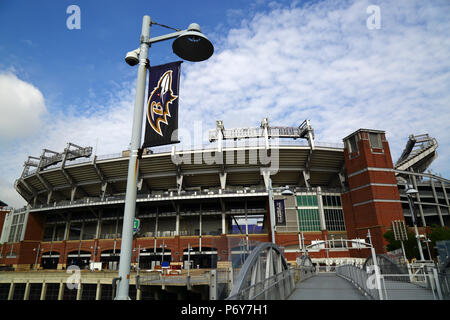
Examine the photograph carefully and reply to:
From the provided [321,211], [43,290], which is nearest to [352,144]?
[321,211]

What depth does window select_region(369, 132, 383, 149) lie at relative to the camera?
141ft

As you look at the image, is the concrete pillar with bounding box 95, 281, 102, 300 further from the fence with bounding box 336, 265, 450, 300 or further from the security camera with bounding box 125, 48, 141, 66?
the security camera with bounding box 125, 48, 141, 66

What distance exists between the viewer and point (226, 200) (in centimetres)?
4691

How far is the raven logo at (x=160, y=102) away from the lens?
585 centimetres

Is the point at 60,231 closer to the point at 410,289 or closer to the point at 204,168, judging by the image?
the point at 204,168

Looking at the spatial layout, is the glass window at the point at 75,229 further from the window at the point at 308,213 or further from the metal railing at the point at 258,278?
the metal railing at the point at 258,278

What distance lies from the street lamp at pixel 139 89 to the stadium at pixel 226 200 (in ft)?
120

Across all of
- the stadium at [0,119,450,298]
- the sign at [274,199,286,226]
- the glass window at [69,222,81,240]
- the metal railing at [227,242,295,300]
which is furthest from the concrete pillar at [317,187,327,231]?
the glass window at [69,222,81,240]

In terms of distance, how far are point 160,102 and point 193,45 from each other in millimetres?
1637

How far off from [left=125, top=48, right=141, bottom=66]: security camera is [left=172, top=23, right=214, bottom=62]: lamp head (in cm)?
91

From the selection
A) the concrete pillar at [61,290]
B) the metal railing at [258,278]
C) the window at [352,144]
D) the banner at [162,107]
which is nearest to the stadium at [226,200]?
the window at [352,144]
